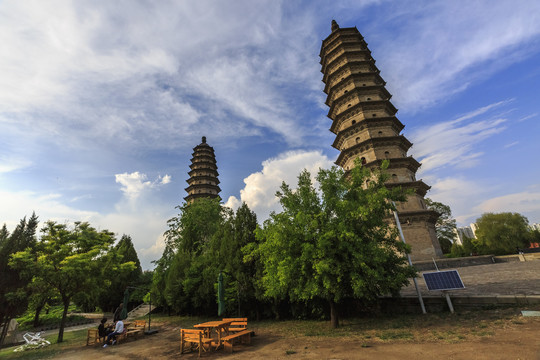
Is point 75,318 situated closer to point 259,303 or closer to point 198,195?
point 259,303

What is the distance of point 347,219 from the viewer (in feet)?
33.5

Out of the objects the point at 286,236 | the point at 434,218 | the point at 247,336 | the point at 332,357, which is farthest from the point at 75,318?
the point at 434,218

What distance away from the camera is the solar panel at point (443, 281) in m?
9.14

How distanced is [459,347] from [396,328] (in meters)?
2.89

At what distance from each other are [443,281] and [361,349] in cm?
477

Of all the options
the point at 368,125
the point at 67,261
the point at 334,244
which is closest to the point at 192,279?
the point at 67,261

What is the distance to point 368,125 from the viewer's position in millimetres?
27578

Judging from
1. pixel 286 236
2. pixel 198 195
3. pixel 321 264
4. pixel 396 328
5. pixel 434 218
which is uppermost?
pixel 198 195

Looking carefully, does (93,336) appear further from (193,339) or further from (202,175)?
(202,175)

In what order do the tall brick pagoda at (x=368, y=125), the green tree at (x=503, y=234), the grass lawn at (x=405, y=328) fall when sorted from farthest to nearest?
the green tree at (x=503, y=234), the tall brick pagoda at (x=368, y=125), the grass lawn at (x=405, y=328)

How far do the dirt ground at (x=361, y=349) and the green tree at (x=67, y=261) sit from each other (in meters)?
4.49

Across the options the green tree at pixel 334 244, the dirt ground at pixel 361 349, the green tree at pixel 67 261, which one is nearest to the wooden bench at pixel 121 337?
the dirt ground at pixel 361 349

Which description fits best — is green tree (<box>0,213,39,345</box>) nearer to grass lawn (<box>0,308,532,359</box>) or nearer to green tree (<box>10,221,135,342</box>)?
green tree (<box>10,221,135,342</box>)

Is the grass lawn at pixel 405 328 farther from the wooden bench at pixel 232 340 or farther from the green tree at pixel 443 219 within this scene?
the green tree at pixel 443 219
